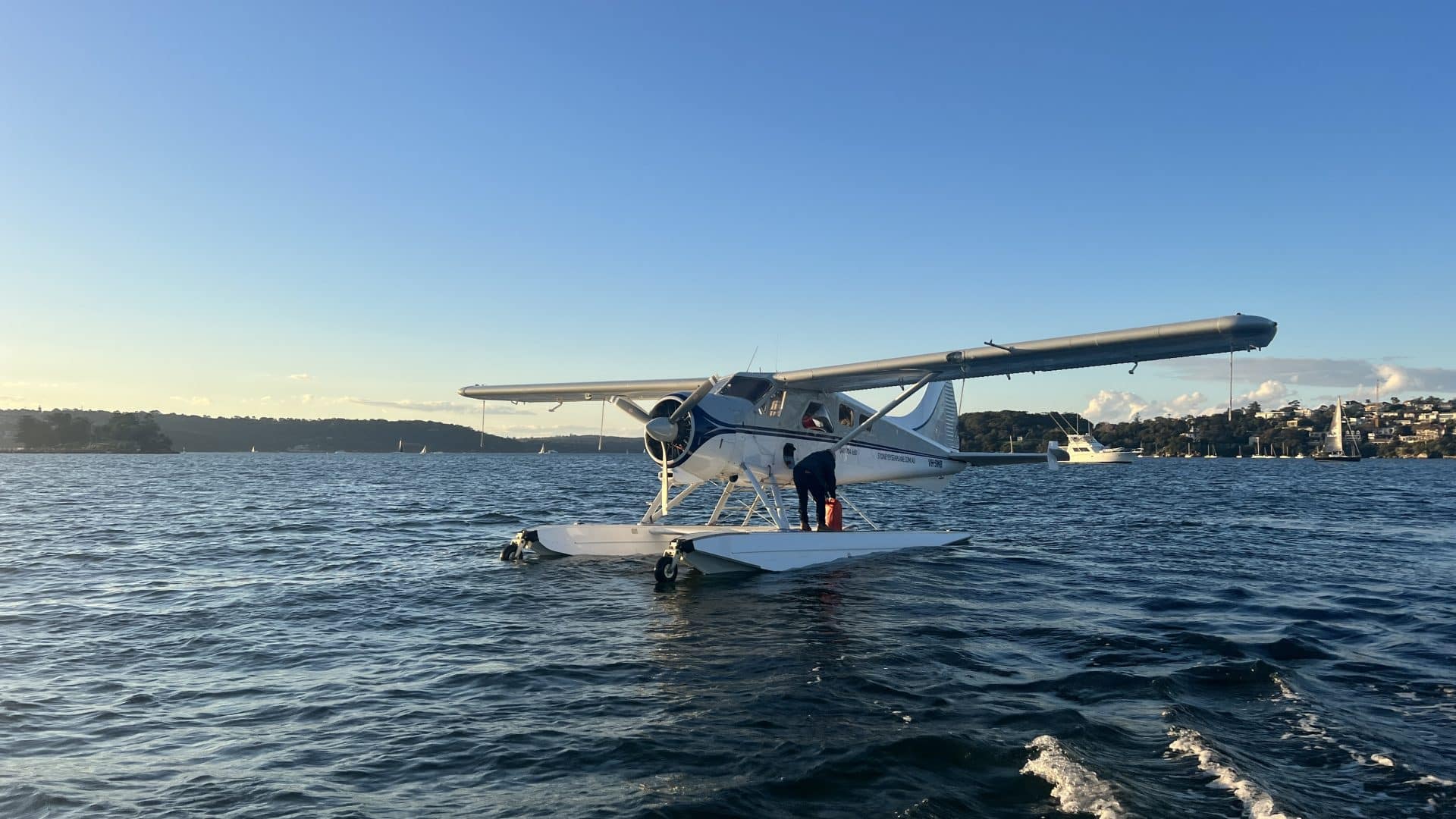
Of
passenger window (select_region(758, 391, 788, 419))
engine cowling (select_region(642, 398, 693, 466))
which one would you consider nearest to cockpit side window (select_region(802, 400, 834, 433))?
passenger window (select_region(758, 391, 788, 419))

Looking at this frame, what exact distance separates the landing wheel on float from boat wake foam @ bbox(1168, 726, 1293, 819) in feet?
22.9

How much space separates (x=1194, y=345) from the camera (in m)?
11.4

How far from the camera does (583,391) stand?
17828 millimetres

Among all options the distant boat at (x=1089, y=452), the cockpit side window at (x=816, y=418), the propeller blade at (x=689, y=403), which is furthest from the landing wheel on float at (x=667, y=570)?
the distant boat at (x=1089, y=452)

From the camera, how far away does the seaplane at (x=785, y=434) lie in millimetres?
11930

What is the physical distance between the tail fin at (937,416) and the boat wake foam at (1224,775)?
13759 millimetres

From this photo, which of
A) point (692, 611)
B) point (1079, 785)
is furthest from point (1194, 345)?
point (1079, 785)

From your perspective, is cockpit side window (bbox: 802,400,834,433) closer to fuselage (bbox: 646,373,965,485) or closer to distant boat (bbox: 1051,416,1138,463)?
Result: fuselage (bbox: 646,373,965,485)

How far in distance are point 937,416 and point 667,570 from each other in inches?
418

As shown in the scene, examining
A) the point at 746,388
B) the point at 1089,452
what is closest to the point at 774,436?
the point at 746,388

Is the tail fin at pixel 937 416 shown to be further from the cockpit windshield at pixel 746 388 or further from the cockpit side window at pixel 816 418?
the cockpit windshield at pixel 746 388

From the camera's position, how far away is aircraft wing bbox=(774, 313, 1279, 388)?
1060 cm

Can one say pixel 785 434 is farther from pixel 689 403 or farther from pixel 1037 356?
pixel 1037 356

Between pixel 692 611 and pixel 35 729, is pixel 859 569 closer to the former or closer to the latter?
pixel 692 611
